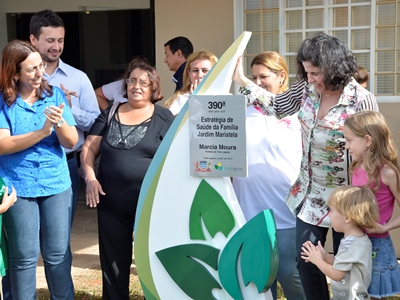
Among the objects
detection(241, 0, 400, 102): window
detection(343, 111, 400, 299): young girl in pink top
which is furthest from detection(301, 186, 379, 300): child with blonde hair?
detection(241, 0, 400, 102): window

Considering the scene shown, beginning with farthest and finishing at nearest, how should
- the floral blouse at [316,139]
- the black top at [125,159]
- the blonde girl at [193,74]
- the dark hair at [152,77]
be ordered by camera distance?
the blonde girl at [193,74] < the dark hair at [152,77] < the black top at [125,159] < the floral blouse at [316,139]

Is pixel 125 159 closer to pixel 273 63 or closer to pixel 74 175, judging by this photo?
pixel 74 175

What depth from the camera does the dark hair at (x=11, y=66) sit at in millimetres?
4156

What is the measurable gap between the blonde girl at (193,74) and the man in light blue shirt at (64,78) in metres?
0.57

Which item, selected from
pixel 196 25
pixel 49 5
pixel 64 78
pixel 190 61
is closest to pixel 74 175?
pixel 64 78

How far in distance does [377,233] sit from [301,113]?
78 cm

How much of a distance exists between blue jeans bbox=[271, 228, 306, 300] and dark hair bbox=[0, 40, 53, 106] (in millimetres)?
1854

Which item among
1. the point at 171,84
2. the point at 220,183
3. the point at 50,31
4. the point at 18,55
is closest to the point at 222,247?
the point at 220,183

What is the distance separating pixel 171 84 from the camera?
673cm

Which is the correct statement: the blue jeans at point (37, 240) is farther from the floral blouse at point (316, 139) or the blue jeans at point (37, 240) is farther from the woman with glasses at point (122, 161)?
the floral blouse at point (316, 139)

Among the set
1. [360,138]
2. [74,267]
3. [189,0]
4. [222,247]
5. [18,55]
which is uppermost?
[189,0]

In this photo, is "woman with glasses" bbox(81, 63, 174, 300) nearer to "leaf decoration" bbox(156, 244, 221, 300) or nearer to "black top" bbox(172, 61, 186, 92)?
"leaf decoration" bbox(156, 244, 221, 300)

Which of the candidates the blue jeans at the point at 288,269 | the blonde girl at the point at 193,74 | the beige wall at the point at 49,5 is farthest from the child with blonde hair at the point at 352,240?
the beige wall at the point at 49,5

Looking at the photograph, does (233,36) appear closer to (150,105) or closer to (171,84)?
(171,84)
